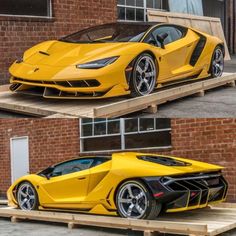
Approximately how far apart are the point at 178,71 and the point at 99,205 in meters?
2.94

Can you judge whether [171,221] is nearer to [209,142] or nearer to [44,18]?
[209,142]

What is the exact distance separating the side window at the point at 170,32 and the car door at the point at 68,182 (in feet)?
8.61

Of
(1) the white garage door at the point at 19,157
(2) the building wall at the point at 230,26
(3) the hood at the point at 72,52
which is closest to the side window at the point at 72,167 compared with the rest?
(3) the hood at the point at 72,52

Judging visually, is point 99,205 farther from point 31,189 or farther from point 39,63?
point 39,63

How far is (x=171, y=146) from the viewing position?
9492 millimetres

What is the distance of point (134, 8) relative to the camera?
51.5ft

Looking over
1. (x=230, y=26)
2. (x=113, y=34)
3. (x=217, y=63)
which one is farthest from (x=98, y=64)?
(x=230, y=26)

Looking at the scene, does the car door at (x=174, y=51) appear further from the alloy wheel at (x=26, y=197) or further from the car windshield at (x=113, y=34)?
the alloy wheel at (x=26, y=197)

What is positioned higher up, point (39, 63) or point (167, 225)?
point (39, 63)

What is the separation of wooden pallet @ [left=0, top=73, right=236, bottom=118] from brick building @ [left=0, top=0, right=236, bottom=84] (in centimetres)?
262

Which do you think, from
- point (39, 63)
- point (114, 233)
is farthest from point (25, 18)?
point (114, 233)

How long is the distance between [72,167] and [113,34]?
259cm

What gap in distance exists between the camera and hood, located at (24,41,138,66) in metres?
7.45

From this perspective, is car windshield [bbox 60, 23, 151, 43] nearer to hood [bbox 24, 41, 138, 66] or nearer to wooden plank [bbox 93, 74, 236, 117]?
hood [bbox 24, 41, 138, 66]
